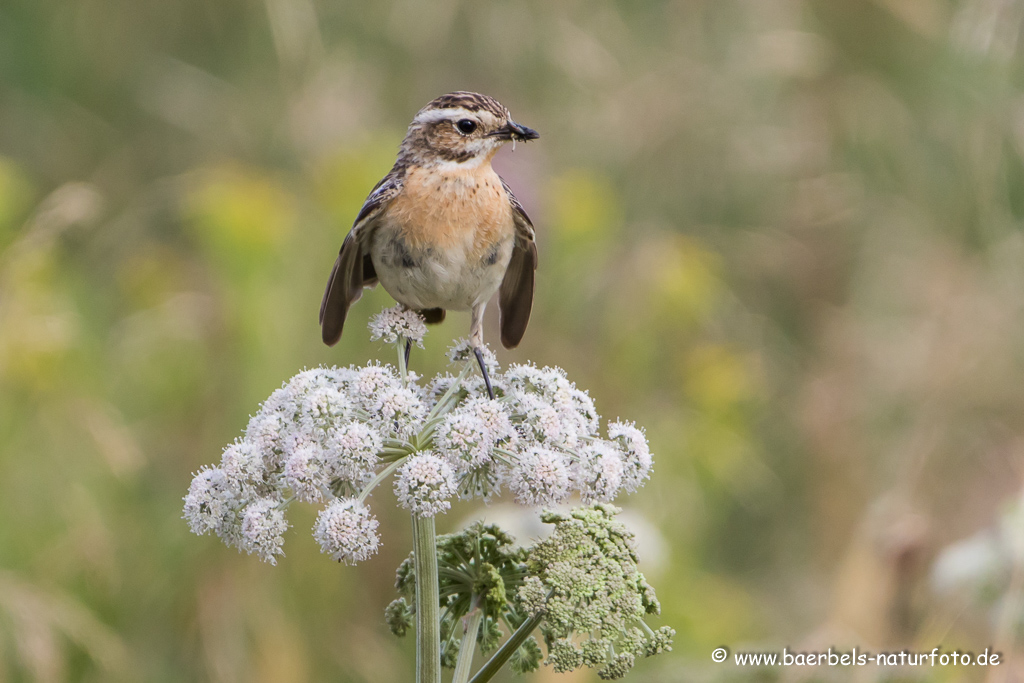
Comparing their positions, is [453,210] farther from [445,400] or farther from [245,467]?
[245,467]

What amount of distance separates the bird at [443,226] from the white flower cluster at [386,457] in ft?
2.19

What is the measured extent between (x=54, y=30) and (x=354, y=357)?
11.7 ft

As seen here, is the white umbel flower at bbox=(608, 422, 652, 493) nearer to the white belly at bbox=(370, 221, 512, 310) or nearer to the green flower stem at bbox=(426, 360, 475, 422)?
the green flower stem at bbox=(426, 360, 475, 422)

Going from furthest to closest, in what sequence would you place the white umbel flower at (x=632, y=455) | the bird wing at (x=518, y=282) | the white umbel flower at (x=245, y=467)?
the bird wing at (x=518, y=282)
the white umbel flower at (x=632, y=455)
the white umbel flower at (x=245, y=467)

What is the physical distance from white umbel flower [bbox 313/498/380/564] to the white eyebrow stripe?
4.95 ft

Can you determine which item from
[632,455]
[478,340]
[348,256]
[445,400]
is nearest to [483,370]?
[445,400]

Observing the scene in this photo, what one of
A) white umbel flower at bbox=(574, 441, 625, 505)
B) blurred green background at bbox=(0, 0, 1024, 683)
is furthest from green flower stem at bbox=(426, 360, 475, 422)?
blurred green background at bbox=(0, 0, 1024, 683)

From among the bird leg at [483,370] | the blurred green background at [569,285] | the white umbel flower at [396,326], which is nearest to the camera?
the bird leg at [483,370]

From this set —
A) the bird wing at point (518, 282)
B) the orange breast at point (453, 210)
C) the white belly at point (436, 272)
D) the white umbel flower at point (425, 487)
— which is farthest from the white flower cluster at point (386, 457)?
the bird wing at point (518, 282)

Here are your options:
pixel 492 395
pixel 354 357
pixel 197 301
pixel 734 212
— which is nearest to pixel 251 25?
pixel 197 301

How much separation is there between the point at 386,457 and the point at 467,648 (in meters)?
0.44

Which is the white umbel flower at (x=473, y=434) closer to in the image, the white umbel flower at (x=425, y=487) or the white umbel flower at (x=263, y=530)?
the white umbel flower at (x=425, y=487)

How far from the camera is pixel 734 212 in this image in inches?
278

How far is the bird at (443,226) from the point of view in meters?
3.01
